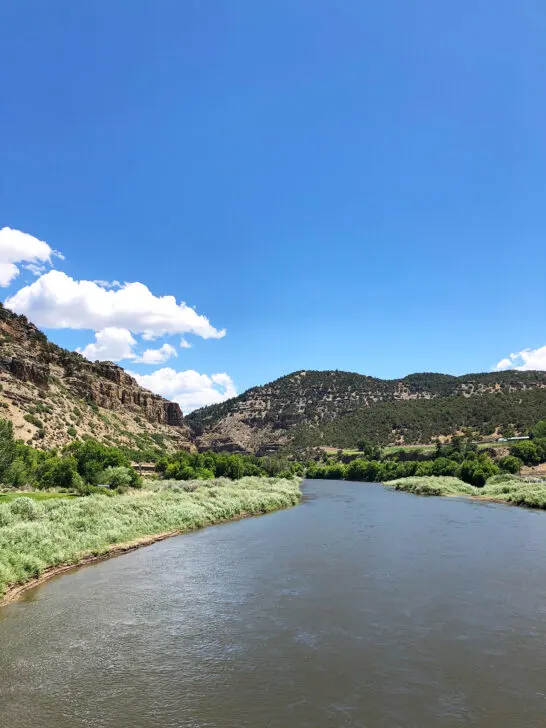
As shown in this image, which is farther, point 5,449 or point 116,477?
point 116,477

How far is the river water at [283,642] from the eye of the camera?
9.69 metres

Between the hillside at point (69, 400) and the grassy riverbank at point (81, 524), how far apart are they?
4501 centimetres

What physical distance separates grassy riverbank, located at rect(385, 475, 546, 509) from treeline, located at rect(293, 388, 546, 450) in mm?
50952

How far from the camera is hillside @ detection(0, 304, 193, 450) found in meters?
79.8

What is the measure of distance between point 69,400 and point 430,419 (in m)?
97.9

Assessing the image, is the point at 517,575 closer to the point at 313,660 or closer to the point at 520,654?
the point at 520,654

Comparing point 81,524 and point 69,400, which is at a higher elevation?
point 69,400

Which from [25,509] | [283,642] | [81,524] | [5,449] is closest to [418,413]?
[5,449]

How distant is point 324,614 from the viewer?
1553 centimetres

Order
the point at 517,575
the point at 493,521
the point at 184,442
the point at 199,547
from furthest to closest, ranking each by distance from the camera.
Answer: the point at 184,442 → the point at 493,521 → the point at 199,547 → the point at 517,575

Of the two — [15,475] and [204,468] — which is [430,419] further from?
[15,475]

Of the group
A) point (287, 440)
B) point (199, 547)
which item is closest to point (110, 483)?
point (199, 547)

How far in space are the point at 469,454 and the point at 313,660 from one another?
84781 mm

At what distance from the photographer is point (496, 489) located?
58.0m
